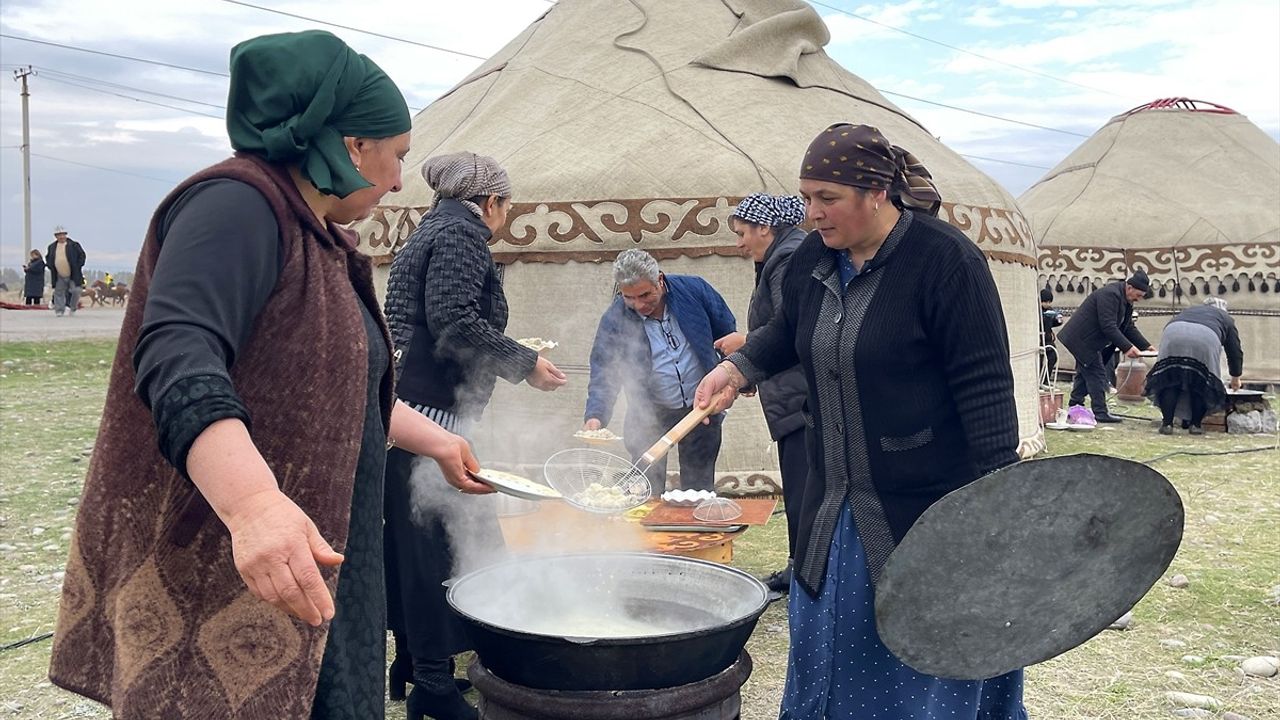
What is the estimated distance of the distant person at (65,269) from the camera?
18500mm

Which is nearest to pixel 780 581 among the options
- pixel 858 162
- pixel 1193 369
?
pixel 858 162

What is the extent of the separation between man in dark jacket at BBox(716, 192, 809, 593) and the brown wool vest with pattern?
2.66m

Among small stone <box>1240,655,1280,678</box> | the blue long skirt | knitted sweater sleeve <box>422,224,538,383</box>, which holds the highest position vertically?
knitted sweater sleeve <box>422,224,538,383</box>

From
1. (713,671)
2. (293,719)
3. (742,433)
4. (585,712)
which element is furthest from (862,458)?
(742,433)

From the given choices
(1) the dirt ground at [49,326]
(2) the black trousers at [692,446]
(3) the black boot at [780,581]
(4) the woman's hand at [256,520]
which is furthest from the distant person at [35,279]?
(4) the woman's hand at [256,520]

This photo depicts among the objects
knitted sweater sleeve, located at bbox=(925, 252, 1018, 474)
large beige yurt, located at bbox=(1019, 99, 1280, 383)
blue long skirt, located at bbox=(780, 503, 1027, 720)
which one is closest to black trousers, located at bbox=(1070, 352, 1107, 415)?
large beige yurt, located at bbox=(1019, 99, 1280, 383)

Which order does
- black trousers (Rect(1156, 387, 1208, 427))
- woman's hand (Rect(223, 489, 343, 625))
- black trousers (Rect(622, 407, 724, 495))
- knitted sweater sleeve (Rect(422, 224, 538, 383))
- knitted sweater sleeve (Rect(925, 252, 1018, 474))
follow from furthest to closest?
black trousers (Rect(1156, 387, 1208, 427)), black trousers (Rect(622, 407, 724, 495)), knitted sweater sleeve (Rect(422, 224, 538, 383)), knitted sweater sleeve (Rect(925, 252, 1018, 474)), woman's hand (Rect(223, 489, 343, 625))

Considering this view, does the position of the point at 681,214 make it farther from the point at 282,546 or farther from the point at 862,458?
the point at 282,546

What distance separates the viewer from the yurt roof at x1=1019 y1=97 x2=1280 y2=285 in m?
13.4

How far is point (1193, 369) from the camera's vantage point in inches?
378

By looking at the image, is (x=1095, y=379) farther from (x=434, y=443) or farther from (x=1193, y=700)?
(x=434, y=443)

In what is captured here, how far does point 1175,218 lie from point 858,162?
1317 cm

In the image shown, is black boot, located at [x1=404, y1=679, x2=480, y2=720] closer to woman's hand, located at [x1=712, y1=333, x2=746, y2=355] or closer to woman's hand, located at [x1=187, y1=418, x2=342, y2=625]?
woman's hand, located at [x1=712, y1=333, x2=746, y2=355]

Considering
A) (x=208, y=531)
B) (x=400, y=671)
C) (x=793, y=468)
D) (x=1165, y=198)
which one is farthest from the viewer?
(x=1165, y=198)
